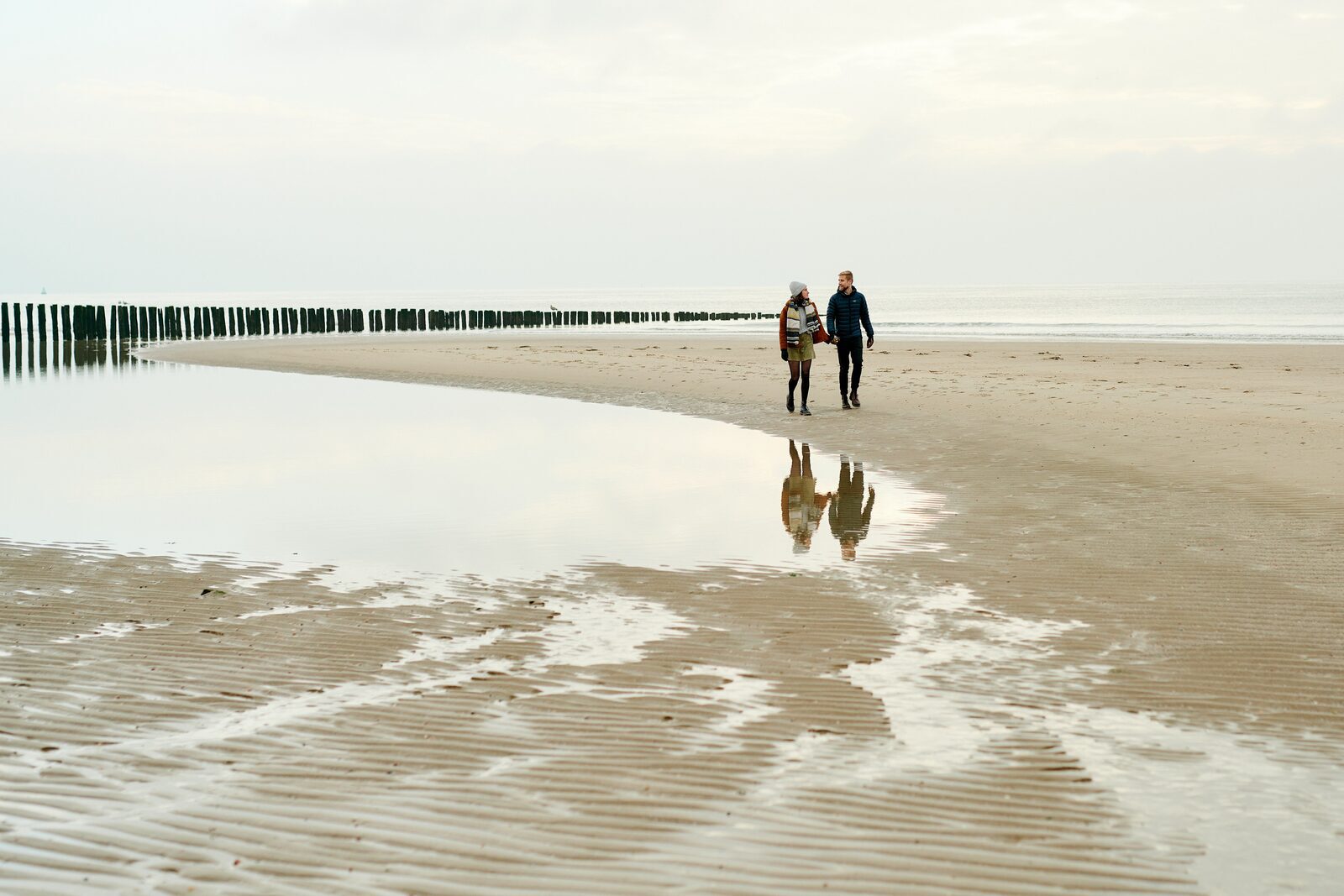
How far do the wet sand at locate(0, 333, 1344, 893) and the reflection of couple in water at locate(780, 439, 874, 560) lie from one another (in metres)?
0.71

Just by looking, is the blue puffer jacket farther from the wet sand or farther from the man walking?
the wet sand

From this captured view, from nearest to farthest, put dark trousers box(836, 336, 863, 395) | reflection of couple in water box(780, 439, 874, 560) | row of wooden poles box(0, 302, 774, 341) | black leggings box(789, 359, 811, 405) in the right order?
reflection of couple in water box(780, 439, 874, 560) → black leggings box(789, 359, 811, 405) → dark trousers box(836, 336, 863, 395) → row of wooden poles box(0, 302, 774, 341)

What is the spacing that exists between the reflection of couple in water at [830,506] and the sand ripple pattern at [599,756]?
190 cm

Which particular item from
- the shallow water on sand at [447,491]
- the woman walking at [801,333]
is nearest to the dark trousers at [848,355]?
the woman walking at [801,333]

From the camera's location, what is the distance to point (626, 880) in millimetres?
3650

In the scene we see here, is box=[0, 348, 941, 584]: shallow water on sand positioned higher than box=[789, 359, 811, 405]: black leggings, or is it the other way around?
box=[789, 359, 811, 405]: black leggings

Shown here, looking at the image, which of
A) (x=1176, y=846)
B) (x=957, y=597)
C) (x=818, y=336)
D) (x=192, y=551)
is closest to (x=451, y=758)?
(x=1176, y=846)

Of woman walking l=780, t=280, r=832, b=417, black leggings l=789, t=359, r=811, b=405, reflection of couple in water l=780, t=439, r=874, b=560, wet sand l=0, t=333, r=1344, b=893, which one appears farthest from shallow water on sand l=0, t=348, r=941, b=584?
woman walking l=780, t=280, r=832, b=417

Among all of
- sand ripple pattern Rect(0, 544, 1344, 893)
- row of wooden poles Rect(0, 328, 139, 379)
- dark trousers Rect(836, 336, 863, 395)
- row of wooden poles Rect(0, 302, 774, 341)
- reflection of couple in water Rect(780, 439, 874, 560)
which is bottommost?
sand ripple pattern Rect(0, 544, 1344, 893)

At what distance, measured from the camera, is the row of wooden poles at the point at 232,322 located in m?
47.2

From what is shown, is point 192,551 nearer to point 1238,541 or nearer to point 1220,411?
point 1238,541

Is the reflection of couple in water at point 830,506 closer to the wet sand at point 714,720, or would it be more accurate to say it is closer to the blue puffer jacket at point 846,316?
the wet sand at point 714,720

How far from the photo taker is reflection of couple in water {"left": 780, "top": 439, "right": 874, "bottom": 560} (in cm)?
905

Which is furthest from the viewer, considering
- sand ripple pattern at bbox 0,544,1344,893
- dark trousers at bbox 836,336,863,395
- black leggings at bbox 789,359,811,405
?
dark trousers at bbox 836,336,863,395
